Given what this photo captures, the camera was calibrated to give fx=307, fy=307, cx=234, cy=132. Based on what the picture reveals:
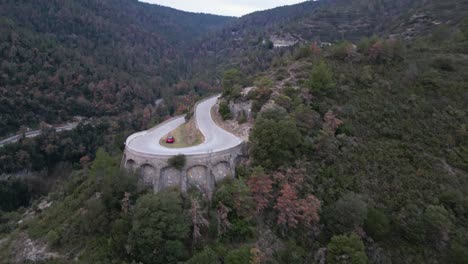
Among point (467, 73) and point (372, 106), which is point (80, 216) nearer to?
point (372, 106)

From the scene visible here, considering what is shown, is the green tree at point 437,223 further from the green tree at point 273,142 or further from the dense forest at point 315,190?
the green tree at point 273,142

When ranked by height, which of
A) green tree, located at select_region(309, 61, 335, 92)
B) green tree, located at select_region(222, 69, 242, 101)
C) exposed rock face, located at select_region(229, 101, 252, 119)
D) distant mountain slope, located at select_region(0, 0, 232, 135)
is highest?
green tree, located at select_region(309, 61, 335, 92)

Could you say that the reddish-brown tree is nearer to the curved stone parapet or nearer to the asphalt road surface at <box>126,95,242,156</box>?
the curved stone parapet

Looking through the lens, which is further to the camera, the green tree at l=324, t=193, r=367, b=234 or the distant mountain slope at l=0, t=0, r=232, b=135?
the distant mountain slope at l=0, t=0, r=232, b=135

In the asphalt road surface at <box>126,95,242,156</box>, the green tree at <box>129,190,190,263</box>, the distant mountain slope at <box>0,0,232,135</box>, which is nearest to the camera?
the green tree at <box>129,190,190,263</box>

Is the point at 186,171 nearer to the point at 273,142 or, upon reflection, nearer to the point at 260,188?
the point at 260,188

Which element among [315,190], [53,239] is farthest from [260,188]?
[53,239]

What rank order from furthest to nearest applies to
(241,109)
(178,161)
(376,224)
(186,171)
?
(241,109)
(186,171)
(178,161)
(376,224)

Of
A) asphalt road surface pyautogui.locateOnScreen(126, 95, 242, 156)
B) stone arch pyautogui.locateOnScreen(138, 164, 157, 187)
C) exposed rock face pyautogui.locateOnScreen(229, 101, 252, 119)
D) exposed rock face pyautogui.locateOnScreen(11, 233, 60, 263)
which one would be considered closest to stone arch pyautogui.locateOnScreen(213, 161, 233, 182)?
asphalt road surface pyautogui.locateOnScreen(126, 95, 242, 156)
